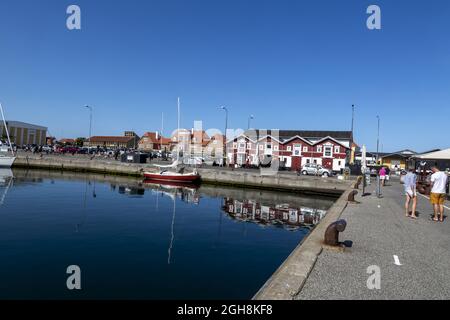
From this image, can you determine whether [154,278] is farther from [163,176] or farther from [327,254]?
[163,176]

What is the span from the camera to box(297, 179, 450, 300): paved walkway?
18.7 feet

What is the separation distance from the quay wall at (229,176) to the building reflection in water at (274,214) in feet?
30.6

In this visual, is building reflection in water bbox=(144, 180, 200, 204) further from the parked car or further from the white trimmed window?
the white trimmed window

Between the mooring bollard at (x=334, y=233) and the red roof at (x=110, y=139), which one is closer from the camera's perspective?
the mooring bollard at (x=334, y=233)

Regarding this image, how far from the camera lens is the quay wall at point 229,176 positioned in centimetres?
3553

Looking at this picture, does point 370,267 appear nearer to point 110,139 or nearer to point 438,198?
point 438,198

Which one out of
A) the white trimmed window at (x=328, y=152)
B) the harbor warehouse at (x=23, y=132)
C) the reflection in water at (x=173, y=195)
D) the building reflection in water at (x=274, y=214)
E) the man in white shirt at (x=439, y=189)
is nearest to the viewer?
the man in white shirt at (x=439, y=189)

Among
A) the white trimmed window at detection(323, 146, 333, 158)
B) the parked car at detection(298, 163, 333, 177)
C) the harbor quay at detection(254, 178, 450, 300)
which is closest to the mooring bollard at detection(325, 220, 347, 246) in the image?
the harbor quay at detection(254, 178, 450, 300)

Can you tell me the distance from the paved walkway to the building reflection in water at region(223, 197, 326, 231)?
7516 millimetres

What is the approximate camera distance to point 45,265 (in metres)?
10.4

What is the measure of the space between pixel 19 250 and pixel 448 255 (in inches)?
517

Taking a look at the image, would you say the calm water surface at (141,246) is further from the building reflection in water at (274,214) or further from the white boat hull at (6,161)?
the white boat hull at (6,161)

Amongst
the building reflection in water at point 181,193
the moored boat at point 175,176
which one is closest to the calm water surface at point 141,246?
the building reflection in water at point 181,193
